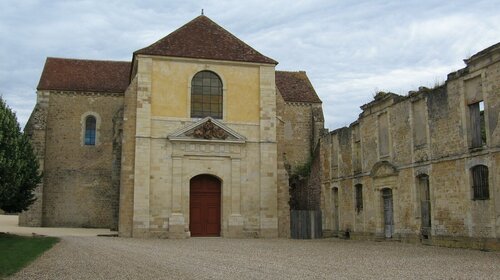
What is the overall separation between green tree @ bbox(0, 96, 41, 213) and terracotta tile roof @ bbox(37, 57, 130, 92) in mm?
12746

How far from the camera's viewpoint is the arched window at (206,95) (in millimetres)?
23844

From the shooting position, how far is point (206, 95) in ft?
78.9

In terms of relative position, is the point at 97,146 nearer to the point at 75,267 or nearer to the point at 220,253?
the point at 220,253

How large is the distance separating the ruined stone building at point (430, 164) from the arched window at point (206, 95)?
19.3 ft

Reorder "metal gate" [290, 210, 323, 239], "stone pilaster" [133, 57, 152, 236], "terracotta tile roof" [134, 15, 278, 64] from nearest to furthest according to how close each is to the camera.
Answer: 1. "stone pilaster" [133, 57, 152, 236]
2. "terracotta tile roof" [134, 15, 278, 64]
3. "metal gate" [290, 210, 323, 239]

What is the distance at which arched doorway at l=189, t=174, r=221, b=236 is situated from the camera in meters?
23.2

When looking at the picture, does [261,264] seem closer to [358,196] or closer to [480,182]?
[480,182]

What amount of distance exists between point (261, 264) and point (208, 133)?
1201 centimetres

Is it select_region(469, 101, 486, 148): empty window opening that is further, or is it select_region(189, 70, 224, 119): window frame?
select_region(189, 70, 224, 119): window frame

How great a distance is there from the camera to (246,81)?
24.5 metres

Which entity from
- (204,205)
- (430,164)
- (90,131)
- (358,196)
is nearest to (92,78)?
(90,131)

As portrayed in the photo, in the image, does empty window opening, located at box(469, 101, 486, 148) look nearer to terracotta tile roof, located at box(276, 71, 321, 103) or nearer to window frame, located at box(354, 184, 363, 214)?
window frame, located at box(354, 184, 363, 214)

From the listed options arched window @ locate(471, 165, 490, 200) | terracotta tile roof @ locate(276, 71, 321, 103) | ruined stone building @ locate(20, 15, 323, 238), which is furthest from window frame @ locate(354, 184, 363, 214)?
terracotta tile roof @ locate(276, 71, 321, 103)

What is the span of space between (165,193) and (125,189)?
5.34 feet
